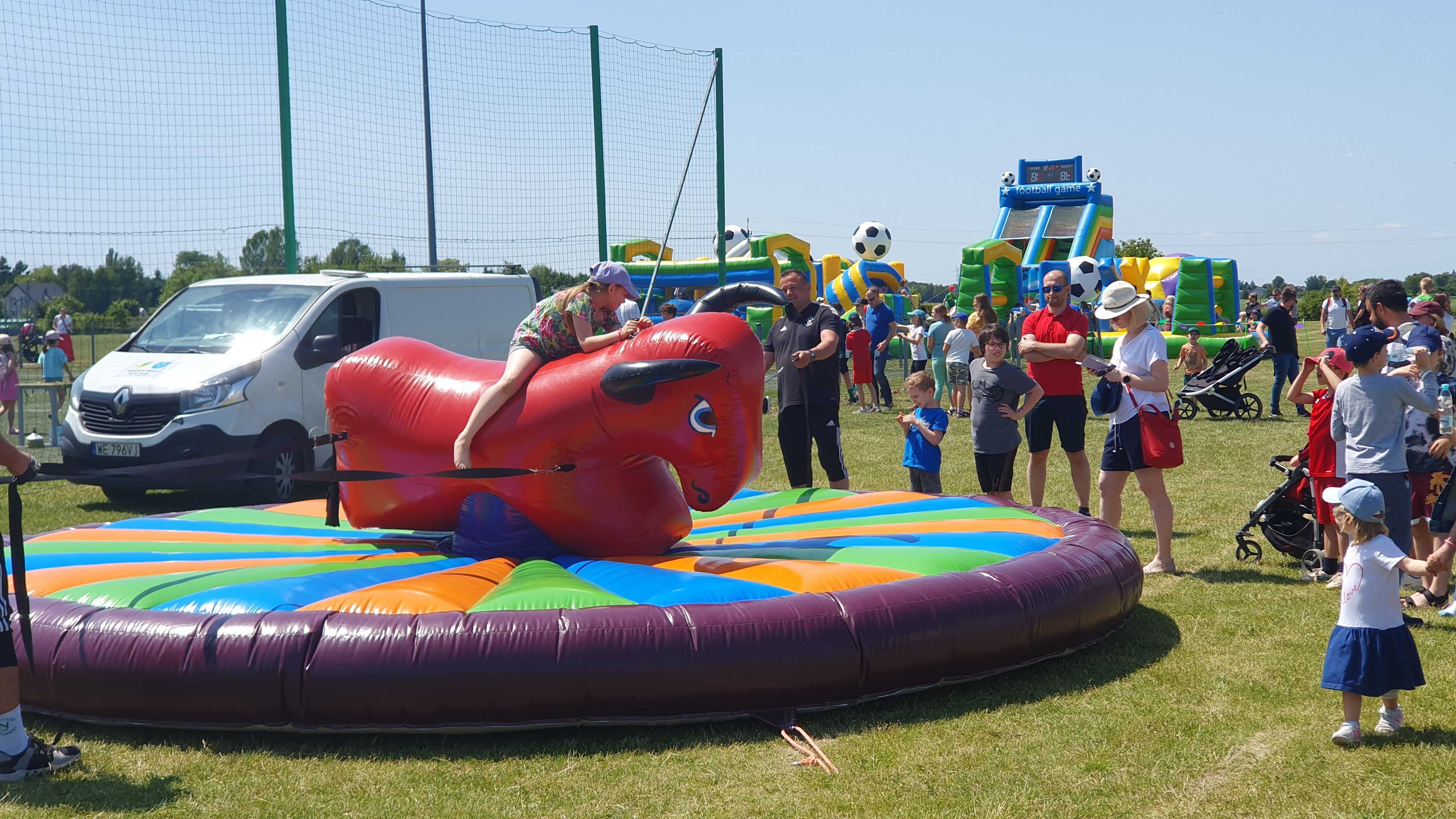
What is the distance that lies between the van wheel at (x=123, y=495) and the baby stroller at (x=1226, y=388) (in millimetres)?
11157

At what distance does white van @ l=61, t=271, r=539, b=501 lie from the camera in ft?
30.8

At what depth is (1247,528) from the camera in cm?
688

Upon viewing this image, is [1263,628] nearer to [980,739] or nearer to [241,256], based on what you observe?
[980,739]

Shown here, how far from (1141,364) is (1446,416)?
140 cm

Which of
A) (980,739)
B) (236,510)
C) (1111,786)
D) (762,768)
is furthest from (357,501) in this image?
(1111,786)

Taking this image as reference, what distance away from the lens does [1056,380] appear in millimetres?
7461

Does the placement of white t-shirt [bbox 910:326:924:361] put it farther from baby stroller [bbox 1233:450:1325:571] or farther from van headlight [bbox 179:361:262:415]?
baby stroller [bbox 1233:450:1325:571]

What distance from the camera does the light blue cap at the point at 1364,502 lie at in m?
4.20

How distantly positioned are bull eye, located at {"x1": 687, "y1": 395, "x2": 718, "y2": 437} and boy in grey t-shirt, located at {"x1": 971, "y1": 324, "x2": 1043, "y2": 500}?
104 inches

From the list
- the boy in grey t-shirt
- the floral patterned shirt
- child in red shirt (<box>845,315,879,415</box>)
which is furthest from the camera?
child in red shirt (<box>845,315,879,415</box>)

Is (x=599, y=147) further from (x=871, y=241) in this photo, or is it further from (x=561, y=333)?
(x=871, y=241)

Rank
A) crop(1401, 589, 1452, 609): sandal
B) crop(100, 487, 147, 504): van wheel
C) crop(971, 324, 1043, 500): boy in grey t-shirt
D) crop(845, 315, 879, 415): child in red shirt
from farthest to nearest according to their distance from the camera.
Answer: crop(845, 315, 879, 415): child in red shirt, crop(100, 487, 147, 504): van wheel, crop(971, 324, 1043, 500): boy in grey t-shirt, crop(1401, 589, 1452, 609): sandal

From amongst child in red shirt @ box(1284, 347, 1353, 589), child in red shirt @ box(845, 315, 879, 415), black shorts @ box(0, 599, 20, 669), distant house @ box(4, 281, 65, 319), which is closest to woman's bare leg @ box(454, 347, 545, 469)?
black shorts @ box(0, 599, 20, 669)

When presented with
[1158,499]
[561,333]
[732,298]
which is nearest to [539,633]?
[561,333]
